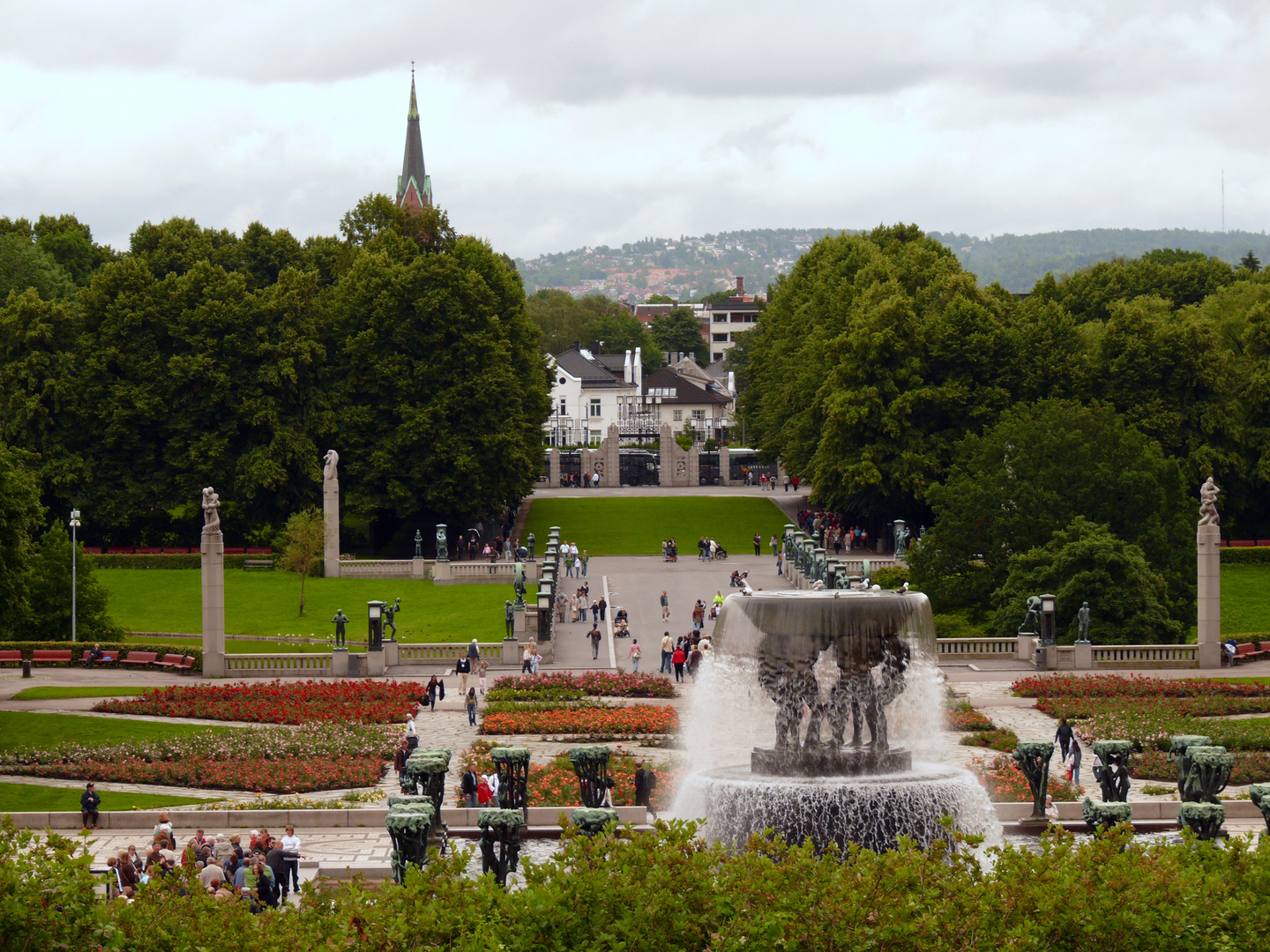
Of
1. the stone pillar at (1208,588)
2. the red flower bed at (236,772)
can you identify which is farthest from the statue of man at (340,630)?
the stone pillar at (1208,588)

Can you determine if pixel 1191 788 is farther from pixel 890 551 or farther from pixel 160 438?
pixel 160 438

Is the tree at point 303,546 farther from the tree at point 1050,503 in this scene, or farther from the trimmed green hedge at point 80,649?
the tree at point 1050,503

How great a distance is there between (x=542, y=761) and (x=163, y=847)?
11655 millimetres

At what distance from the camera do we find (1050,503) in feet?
170

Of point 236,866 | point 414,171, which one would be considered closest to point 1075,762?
point 236,866

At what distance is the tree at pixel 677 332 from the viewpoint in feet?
616

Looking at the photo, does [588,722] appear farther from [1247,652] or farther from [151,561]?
[151,561]

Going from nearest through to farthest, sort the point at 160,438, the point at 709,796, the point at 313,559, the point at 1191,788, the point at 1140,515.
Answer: the point at 709,796 < the point at 1191,788 < the point at 1140,515 < the point at 313,559 < the point at 160,438

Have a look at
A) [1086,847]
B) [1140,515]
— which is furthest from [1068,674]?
[1086,847]

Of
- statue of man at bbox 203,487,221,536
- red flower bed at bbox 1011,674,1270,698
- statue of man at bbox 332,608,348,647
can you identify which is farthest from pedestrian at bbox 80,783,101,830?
red flower bed at bbox 1011,674,1270,698

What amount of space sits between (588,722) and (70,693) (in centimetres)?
1391

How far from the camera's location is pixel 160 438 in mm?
69312

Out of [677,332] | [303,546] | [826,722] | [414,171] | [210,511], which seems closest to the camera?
[826,722]

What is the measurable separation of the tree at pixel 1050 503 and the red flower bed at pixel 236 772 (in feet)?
83.1
